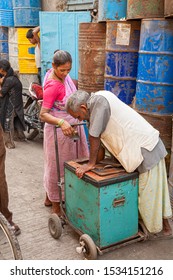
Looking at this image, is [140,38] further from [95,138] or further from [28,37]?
[28,37]

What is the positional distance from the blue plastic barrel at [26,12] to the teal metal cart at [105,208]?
5140mm

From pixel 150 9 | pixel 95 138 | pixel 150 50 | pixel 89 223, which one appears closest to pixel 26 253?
pixel 89 223

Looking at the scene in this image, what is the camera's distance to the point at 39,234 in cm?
316

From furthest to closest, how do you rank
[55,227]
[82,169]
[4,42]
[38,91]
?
[4,42]
[38,91]
[55,227]
[82,169]

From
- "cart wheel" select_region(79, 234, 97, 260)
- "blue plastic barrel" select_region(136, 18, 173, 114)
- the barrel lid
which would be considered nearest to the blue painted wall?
"blue plastic barrel" select_region(136, 18, 173, 114)

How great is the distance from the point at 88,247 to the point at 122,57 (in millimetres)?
2566

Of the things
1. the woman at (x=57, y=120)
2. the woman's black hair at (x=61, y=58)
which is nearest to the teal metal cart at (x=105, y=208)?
the woman at (x=57, y=120)

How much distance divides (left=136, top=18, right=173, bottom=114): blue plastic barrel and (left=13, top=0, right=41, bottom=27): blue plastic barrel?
153 inches

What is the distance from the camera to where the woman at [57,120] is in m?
2.99

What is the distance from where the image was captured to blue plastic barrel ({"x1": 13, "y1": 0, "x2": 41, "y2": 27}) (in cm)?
718

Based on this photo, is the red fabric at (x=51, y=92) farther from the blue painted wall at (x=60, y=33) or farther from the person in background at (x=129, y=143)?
the blue painted wall at (x=60, y=33)

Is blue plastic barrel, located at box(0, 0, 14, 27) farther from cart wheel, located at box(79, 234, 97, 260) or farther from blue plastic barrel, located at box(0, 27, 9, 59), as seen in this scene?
cart wheel, located at box(79, 234, 97, 260)

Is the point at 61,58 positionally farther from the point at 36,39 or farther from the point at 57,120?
the point at 36,39

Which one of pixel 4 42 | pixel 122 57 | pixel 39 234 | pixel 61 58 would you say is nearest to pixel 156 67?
pixel 122 57
